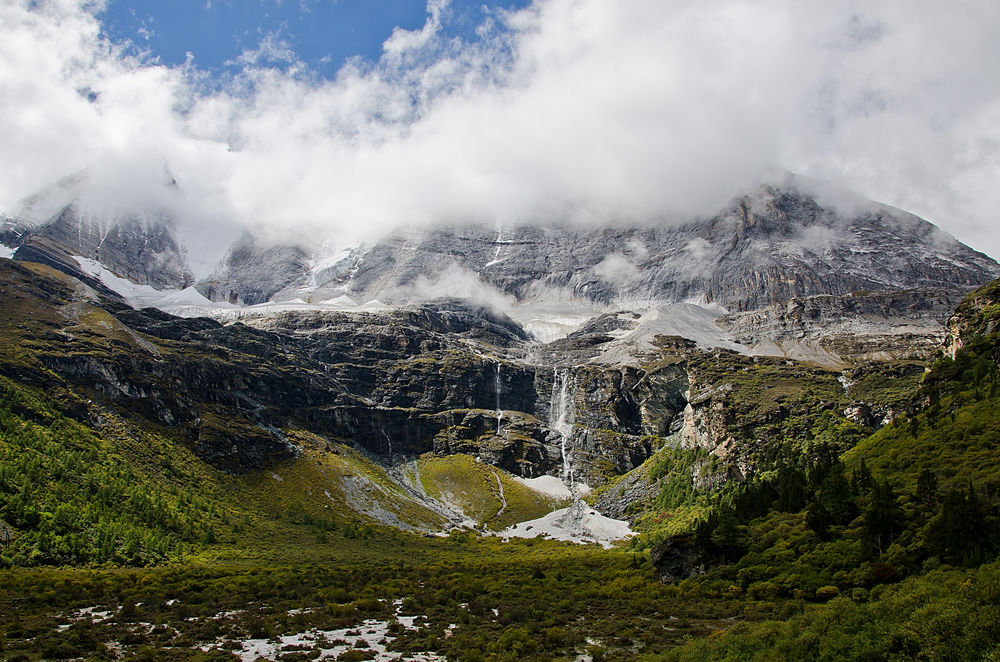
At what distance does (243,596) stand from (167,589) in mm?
8652

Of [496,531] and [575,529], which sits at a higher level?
[575,529]

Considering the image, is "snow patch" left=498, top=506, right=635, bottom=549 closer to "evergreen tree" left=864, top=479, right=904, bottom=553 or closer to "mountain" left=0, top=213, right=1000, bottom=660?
"mountain" left=0, top=213, right=1000, bottom=660

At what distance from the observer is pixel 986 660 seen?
26.5 meters

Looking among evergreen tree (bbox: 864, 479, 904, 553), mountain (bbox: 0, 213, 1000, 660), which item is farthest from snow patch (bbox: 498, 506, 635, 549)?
evergreen tree (bbox: 864, 479, 904, 553)

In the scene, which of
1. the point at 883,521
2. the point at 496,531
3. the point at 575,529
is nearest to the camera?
the point at 883,521

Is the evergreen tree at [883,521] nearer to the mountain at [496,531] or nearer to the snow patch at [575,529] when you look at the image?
the mountain at [496,531]

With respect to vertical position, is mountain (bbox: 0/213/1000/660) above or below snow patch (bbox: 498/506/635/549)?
above

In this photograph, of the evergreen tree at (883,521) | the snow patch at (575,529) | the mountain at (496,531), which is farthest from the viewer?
the snow patch at (575,529)

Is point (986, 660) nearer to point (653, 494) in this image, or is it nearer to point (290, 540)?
point (290, 540)

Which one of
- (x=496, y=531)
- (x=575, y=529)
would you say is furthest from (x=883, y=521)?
(x=496, y=531)

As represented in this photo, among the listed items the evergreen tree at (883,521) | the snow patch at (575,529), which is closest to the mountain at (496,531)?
the evergreen tree at (883,521)

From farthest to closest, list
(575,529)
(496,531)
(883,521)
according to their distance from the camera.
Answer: (496,531)
(575,529)
(883,521)

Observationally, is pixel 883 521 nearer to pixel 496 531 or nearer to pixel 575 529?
pixel 575 529

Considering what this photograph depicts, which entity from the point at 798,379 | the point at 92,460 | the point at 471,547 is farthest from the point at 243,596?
the point at 798,379
